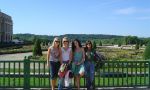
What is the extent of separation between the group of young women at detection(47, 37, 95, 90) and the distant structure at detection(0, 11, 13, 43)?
11081 centimetres

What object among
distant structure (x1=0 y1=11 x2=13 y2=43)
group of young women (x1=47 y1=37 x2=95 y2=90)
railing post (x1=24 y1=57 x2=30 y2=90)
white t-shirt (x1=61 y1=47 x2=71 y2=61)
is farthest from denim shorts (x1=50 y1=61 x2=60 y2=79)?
distant structure (x1=0 y1=11 x2=13 y2=43)

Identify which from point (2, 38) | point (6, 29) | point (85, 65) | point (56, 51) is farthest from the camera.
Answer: point (6, 29)

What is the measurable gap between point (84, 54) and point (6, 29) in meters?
124

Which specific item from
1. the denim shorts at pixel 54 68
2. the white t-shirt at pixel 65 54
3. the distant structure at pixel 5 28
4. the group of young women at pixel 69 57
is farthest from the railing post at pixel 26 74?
the distant structure at pixel 5 28

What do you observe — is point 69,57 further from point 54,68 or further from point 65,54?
point 54,68

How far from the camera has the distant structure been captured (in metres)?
124

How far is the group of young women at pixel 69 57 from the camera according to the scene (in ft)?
38.1

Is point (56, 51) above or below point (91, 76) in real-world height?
above

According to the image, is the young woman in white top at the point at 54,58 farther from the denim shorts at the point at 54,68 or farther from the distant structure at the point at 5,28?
the distant structure at the point at 5,28

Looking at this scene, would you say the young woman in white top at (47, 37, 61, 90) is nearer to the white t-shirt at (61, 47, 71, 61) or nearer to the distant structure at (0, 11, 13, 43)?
the white t-shirt at (61, 47, 71, 61)

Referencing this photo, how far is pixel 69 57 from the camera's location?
459 inches

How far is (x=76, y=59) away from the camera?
468 inches

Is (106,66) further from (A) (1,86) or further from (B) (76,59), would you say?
(A) (1,86)

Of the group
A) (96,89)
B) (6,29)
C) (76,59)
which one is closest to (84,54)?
(76,59)
